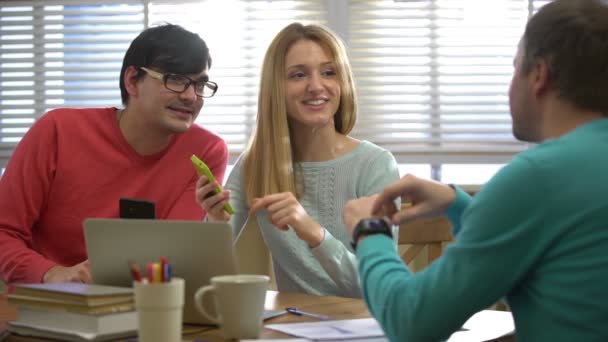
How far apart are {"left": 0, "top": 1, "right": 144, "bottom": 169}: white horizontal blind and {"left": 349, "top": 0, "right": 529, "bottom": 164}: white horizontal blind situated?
1.00m

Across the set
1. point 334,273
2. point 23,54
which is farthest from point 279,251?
point 23,54

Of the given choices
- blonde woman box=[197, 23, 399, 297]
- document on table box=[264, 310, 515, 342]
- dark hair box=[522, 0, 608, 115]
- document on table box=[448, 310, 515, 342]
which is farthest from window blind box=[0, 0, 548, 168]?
dark hair box=[522, 0, 608, 115]

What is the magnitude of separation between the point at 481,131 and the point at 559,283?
2.05m

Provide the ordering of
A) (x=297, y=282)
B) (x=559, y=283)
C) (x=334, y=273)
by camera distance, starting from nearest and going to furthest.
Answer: (x=559, y=283) < (x=334, y=273) < (x=297, y=282)

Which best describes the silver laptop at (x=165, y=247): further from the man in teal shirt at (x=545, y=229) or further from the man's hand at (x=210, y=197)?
the man's hand at (x=210, y=197)

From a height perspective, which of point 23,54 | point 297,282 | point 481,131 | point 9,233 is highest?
point 23,54

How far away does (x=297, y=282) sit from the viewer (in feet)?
6.80

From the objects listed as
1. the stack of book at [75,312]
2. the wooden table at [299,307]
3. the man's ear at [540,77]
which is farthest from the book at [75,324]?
the man's ear at [540,77]

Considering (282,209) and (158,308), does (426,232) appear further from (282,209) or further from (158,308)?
(158,308)

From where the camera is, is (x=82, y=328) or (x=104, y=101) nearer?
(x=82, y=328)

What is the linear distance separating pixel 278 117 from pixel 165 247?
3.40 ft

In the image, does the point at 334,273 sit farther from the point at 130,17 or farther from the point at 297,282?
the point at 130,17

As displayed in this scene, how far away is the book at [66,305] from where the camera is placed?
1113mm

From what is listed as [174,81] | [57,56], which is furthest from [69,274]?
[57,56]
